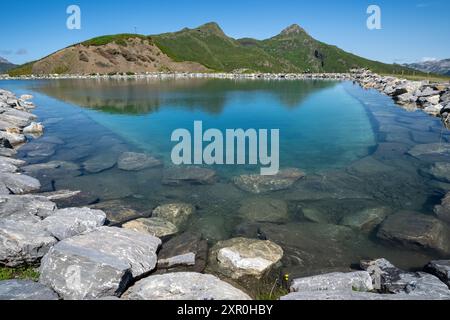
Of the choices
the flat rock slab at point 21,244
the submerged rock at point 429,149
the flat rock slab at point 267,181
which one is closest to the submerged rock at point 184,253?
the flat rock slab at point 21,244

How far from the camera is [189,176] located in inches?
759

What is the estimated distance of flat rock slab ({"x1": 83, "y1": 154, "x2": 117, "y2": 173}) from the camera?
70.2 ft

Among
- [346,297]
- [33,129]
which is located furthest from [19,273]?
[33,129]

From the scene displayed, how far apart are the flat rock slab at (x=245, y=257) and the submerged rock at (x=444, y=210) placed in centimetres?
739

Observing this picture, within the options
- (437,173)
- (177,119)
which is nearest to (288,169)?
(437,173)

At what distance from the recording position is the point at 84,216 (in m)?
12.1

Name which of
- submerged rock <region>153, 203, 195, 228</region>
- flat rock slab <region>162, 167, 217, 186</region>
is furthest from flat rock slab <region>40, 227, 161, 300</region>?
flat rock slab <region>162, 167, 217, 186</region>

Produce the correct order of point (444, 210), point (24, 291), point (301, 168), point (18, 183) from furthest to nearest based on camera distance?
point (301, 168) → point (18, 183) → point (444, 210) → point (24, 291)

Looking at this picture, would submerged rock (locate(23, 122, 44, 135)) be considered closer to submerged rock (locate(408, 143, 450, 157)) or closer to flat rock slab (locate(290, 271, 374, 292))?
flat rock slab (locate(290, 271, 374, 292))

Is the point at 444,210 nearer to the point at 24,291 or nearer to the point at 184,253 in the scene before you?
the point at 184,253

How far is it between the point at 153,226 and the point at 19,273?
4.61 meters

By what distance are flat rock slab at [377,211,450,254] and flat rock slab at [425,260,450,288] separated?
6.18 feet

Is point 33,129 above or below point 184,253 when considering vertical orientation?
above

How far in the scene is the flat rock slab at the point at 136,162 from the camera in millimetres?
21511
